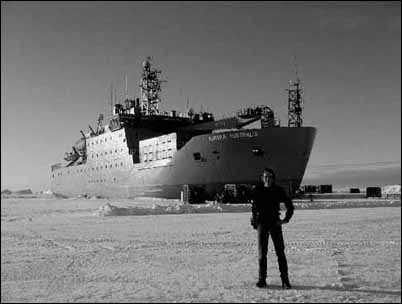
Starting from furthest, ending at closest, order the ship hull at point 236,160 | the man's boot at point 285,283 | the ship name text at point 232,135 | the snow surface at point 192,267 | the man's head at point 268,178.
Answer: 1. the ship name text at point 232,135
2. the ship hull at point 236,160
3. the man's head at point 268,178
4. the man's boot at point 285,283
5. the snow surface at point 192,267

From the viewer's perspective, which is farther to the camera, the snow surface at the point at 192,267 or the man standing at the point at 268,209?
the man standing at the point at 268,209

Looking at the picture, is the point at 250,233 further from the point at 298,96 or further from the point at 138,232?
the point at 298,96

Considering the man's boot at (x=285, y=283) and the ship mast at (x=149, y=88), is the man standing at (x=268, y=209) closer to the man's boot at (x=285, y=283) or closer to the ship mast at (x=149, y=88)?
the man's boot at (x=285, y=283)

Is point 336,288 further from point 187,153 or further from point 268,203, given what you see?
point 187,153

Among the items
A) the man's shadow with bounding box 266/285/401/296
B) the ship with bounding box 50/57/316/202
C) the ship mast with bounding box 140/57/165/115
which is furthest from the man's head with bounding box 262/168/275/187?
the ship mast with bounding box 140/57/165/115

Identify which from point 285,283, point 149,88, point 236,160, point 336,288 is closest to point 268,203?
point 285,283

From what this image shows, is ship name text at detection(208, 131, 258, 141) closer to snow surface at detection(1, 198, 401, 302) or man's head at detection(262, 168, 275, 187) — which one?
snow surface at detection(1, 198, 401, 302)

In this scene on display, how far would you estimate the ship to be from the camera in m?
30.9

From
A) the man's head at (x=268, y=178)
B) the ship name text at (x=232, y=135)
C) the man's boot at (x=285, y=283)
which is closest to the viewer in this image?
the man's boot at (x=285, y=283)

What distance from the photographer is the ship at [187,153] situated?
30.9 m

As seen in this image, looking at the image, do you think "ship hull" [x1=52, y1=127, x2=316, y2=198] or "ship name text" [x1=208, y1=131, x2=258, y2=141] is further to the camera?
"ship name text" [x1=208, y1=131, x2=258, y2=141]

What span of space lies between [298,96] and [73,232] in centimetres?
2762

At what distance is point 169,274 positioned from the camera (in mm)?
6332

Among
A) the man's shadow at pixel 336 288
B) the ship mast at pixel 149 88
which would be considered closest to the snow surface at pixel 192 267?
the man's shadow at pixel 336 288
